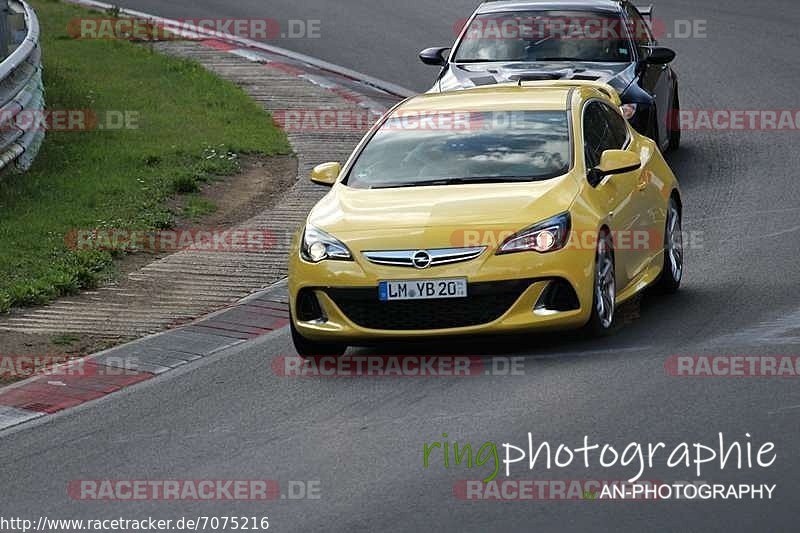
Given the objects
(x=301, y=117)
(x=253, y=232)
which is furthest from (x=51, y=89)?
(x=253, y=232)

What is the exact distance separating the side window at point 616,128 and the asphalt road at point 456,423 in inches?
45.2

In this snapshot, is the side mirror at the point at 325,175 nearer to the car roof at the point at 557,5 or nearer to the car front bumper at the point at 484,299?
the car front bumper at the point at 484,299

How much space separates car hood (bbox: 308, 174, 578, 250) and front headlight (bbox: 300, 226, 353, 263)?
47 millimetres

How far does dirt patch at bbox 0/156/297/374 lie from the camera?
12.0 meters

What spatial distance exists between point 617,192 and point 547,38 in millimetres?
6646

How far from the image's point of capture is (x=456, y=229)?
10766 mm

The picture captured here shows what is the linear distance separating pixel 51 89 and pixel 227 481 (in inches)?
526

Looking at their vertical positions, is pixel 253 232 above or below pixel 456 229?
below

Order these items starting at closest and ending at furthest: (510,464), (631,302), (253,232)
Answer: (510,464), (631,302), (253,232)

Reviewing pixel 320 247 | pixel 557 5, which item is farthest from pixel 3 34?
pixel 320 247

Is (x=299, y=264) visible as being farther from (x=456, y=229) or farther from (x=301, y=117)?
(x=301, y=117)

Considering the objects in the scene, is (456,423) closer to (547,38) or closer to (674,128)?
(547,38)

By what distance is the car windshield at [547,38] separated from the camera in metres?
18.0

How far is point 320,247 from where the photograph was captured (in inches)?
437
